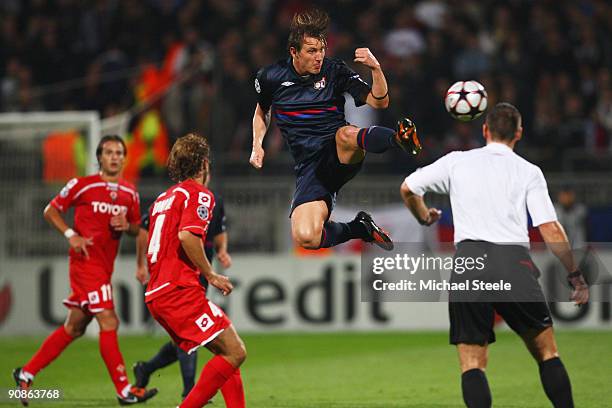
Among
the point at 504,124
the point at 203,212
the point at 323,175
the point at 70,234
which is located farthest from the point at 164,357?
the point at 504,124

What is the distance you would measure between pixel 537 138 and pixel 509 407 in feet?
25.3

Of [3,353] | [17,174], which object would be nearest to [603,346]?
[3,353]

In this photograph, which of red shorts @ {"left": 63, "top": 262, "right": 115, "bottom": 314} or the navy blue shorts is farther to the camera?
red shorts @ {"left": 63, "top": 262, "right": 115, "bottom": 314}

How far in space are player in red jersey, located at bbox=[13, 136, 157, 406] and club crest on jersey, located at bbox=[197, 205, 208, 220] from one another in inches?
89.7

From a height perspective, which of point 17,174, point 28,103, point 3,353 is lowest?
point 3,353

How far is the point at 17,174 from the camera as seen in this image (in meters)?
14.6

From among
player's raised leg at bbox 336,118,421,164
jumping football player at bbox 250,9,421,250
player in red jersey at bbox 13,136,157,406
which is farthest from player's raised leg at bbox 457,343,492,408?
player in red jersey at bbox 13,136,157,406

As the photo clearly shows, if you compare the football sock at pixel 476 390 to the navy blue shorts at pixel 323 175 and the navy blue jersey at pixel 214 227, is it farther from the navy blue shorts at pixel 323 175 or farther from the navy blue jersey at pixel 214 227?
the navy blue jersey at pixel 214 227

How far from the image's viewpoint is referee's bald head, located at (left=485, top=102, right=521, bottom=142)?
6.23 meters

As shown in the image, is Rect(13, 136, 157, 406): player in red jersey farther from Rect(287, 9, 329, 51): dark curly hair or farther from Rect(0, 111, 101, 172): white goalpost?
Rect(0, 111, 101, 172): white goalpost

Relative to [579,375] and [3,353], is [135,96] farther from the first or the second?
[579,375]

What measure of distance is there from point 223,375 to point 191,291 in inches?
22.2

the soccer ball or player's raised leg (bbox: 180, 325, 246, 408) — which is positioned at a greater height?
the soccer ball

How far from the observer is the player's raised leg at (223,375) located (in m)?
6.60
